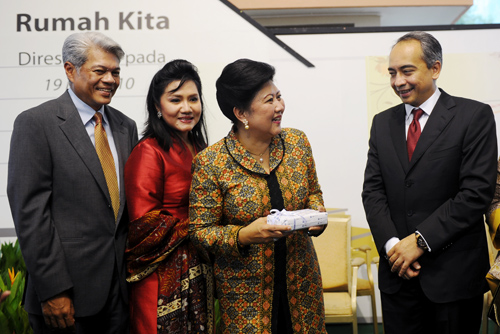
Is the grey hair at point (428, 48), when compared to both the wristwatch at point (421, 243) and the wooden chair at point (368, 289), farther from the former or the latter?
the wooden chair at point (368, 289)

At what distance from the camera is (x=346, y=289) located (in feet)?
13.7

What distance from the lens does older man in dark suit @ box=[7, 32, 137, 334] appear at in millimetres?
2215

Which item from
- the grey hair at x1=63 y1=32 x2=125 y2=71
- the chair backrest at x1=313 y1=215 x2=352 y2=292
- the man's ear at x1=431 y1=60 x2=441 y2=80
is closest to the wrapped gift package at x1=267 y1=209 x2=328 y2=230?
the man's ear at x1=431 y1=60 x2=441 y2=80

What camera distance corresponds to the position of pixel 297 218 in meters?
2.05

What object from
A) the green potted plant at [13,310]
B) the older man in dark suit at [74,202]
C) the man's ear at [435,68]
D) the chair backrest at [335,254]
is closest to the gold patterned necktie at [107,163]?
the older man in dark suit at [74,202]

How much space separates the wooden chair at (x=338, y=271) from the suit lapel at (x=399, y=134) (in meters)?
1.74

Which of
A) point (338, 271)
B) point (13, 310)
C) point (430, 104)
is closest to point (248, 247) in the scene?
point (430, 104)

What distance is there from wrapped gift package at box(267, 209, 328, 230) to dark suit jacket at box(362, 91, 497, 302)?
16.8 inches

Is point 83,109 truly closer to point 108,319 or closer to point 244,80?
point 244,80

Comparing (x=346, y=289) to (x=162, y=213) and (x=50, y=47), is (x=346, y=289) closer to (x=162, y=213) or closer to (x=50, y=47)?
(x=162, y=213)

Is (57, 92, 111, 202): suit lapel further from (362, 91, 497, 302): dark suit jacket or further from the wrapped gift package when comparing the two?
(362, 91, 497, 302): dark suit jacket

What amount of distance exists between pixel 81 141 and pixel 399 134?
1.48 m

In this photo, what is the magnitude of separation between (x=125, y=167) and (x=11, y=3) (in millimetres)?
3156

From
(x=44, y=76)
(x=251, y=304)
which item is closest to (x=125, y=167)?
(x=251, y=304)
